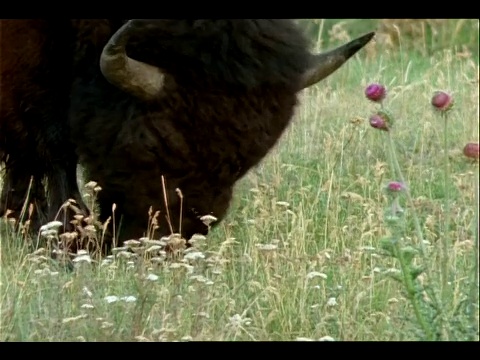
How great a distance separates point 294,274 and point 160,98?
1052mm

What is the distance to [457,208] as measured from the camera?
6.02 m

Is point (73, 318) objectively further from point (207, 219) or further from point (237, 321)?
point (207, 219)

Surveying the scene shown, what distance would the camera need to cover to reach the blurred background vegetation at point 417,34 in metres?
10.7

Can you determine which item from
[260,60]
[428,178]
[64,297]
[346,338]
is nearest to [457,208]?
[428,178]

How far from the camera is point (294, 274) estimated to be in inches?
194

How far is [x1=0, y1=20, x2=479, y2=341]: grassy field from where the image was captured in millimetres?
4266

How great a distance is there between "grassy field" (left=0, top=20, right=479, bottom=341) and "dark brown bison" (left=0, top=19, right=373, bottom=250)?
14.3 inches

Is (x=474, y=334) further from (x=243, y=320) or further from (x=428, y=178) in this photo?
(x=428, y=178)

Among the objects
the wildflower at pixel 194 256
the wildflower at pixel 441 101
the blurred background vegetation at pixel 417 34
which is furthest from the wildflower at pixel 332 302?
the blurred background vegetation at pixel 417 34

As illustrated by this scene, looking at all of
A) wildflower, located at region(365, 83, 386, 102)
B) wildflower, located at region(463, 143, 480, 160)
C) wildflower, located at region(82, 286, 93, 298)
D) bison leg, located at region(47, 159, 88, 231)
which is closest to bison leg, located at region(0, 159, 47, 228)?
bison leg, located at region(47, 159, 88, 231)

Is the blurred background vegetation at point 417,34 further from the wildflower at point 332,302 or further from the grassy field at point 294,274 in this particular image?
the wildflower at point 332,302

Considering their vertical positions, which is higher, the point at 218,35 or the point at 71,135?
the point at 218,35

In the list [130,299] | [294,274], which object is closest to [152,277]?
[130,299]

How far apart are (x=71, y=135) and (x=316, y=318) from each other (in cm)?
170
